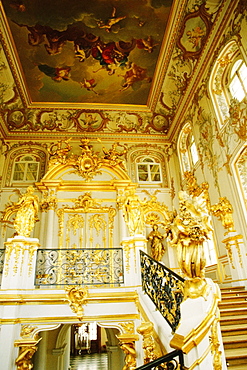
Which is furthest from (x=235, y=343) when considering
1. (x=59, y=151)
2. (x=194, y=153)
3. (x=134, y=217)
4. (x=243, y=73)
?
(x=59, y=151)

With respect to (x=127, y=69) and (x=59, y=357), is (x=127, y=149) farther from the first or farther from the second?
(x=59, y=357)

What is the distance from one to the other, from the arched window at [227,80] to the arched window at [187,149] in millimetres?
2322

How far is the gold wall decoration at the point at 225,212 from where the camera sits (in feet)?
24.2

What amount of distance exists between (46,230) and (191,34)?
8.61 meters

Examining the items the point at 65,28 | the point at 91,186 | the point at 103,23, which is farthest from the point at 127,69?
the point at 91,186

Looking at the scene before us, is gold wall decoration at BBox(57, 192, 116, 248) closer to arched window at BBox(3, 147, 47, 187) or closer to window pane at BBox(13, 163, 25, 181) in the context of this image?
arched window at BBox(3, 147, 47, 187)

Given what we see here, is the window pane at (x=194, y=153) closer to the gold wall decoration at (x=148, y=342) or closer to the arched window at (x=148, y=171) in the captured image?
the arched window at (x=148, y=171)

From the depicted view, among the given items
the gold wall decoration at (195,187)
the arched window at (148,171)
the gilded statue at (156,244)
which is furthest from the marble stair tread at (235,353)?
the arched window at (148,171)

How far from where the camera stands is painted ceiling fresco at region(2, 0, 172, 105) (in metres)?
9.06

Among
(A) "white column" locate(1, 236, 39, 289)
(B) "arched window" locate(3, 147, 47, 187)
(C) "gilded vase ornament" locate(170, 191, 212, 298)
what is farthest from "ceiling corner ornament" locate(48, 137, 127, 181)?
(C) "gilded vase ornament" locate(170, 191, 212, 298)

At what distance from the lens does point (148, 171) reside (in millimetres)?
12703

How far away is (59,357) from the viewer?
1054 centimetres

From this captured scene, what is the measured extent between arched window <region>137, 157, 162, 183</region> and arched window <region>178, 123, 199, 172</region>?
1231 millimetres

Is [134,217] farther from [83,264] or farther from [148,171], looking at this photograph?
[148,171]
